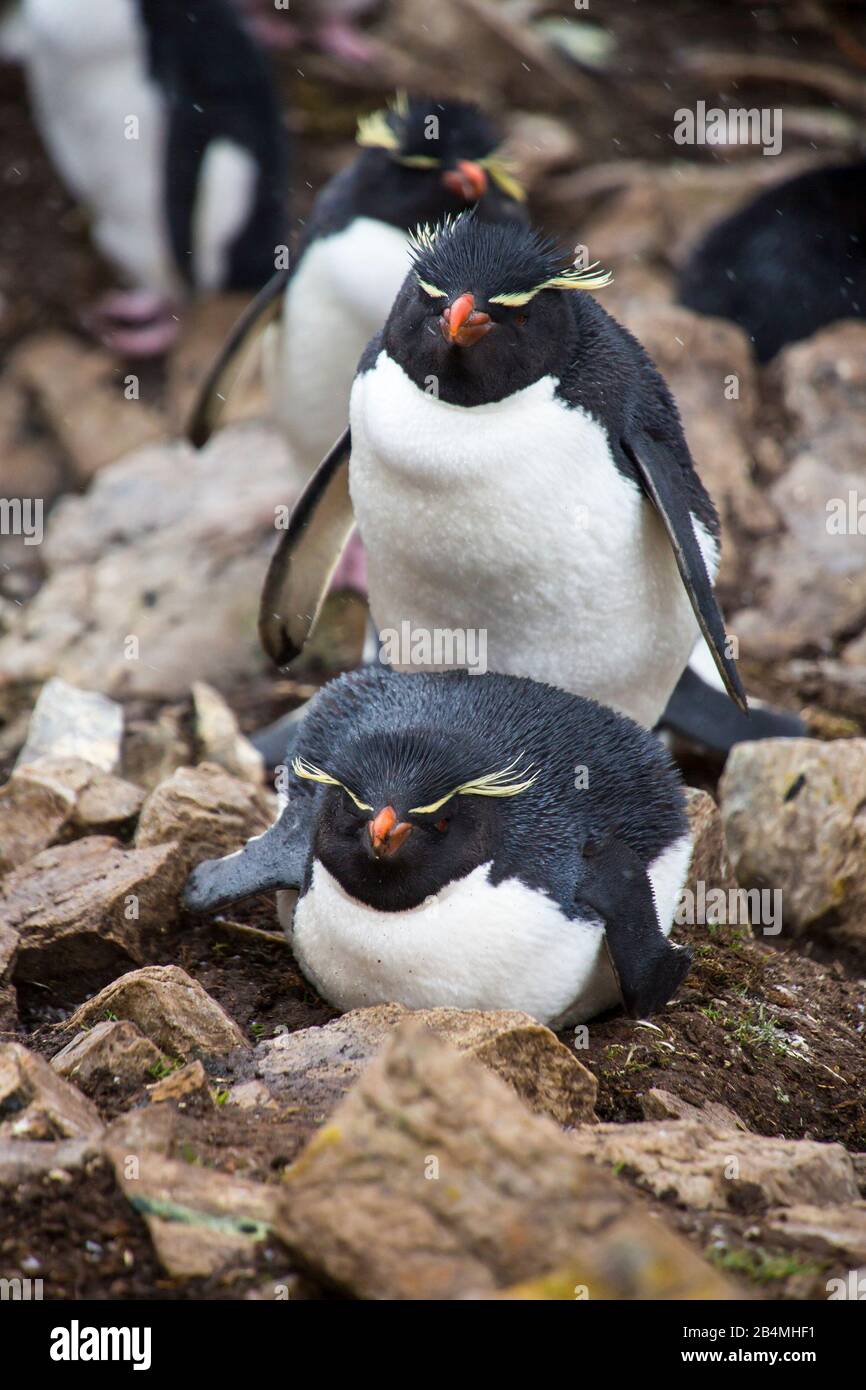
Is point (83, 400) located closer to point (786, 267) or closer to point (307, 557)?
point (786, 267)

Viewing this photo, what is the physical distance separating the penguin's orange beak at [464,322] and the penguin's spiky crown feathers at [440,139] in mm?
2448

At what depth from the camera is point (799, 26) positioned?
35.5ft

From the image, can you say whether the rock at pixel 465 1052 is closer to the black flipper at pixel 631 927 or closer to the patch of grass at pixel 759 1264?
the black flipper at pixel 631 927

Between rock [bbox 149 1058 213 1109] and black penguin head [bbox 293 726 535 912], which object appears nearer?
rock [bbox 149 1058 213 1109]

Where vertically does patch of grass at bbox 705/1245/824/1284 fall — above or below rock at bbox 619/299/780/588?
below

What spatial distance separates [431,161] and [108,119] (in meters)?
3.22

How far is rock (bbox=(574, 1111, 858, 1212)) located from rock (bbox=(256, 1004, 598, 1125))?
15cm

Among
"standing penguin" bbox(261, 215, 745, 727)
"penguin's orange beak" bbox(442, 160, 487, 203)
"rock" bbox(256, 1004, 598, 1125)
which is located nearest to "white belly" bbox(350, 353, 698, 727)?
"standing penguin" bbox(261, 215, 745, 727)

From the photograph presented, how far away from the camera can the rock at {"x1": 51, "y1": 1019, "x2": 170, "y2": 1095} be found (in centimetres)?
294

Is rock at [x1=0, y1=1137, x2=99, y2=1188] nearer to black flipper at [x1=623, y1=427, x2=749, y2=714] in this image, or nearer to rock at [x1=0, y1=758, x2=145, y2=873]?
rock at [x1=0, y1=758, x2=145, y2=873]

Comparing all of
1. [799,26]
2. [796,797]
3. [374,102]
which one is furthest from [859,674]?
[799,26]

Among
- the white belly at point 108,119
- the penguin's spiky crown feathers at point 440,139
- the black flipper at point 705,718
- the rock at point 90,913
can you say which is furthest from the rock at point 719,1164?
the white belly at point 108,119

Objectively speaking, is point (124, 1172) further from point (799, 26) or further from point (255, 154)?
point (799, 26)

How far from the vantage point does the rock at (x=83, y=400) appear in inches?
337
